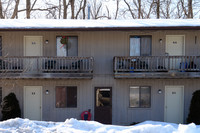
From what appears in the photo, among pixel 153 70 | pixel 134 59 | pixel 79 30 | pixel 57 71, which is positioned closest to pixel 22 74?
pixel 57 71

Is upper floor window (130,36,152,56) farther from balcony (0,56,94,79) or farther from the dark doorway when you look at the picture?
the dark doorway

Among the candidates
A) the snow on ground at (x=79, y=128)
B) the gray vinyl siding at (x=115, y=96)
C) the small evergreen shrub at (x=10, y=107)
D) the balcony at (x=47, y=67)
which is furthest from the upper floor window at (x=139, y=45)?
the small evergreen shrub at (x=10, y=107)

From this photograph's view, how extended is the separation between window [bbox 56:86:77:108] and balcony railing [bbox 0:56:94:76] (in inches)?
44.9

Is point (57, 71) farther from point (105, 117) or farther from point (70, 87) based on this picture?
point (105, 117)

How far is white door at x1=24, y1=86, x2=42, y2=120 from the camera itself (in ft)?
37.9

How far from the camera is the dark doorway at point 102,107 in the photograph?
1134cm

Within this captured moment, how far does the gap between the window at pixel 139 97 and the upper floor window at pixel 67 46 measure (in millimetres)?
4253

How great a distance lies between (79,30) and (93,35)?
3.32 feet

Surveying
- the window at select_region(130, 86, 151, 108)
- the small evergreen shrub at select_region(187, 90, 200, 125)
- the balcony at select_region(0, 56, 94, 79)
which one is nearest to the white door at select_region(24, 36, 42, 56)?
the balcony at select_region(0, 56, 94, 79)

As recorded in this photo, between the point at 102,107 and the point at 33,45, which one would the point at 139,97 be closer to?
the point at 102,107

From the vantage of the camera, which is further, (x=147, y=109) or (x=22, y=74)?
(x=147, y=109)

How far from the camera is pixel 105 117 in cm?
1134

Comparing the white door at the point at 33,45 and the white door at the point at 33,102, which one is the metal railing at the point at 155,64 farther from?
the white door at the point at 33,102

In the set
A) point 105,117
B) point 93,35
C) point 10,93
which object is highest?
point 93,35
